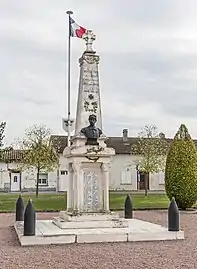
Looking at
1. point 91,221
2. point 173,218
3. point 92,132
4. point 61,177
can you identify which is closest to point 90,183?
point 91,221

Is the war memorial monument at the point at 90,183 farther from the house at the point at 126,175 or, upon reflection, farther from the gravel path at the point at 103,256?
the house at the point at 126,175

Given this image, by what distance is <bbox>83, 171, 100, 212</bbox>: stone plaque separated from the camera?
42.2ft

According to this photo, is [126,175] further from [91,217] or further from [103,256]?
[103,256]

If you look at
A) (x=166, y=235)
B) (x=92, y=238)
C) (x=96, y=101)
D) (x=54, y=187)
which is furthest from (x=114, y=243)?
(x=54, y=187)

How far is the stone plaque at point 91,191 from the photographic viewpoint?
42.2 ft

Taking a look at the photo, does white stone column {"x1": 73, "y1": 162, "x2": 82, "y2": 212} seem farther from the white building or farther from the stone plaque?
the white building

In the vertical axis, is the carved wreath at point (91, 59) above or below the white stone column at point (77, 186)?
above

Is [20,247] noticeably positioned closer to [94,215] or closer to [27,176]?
[94,215]

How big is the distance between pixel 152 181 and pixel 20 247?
41.3 m

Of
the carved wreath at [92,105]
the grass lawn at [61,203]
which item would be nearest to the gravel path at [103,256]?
the carved wreath at [92,105]

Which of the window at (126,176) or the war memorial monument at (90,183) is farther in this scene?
the window at (126,176)

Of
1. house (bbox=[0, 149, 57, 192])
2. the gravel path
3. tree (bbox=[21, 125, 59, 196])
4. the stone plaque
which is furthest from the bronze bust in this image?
house (bbox=[0, 149, 57, 192])

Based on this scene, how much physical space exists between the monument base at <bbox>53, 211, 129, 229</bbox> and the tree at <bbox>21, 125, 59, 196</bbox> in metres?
20.5

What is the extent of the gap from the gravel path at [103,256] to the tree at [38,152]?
21786mm
